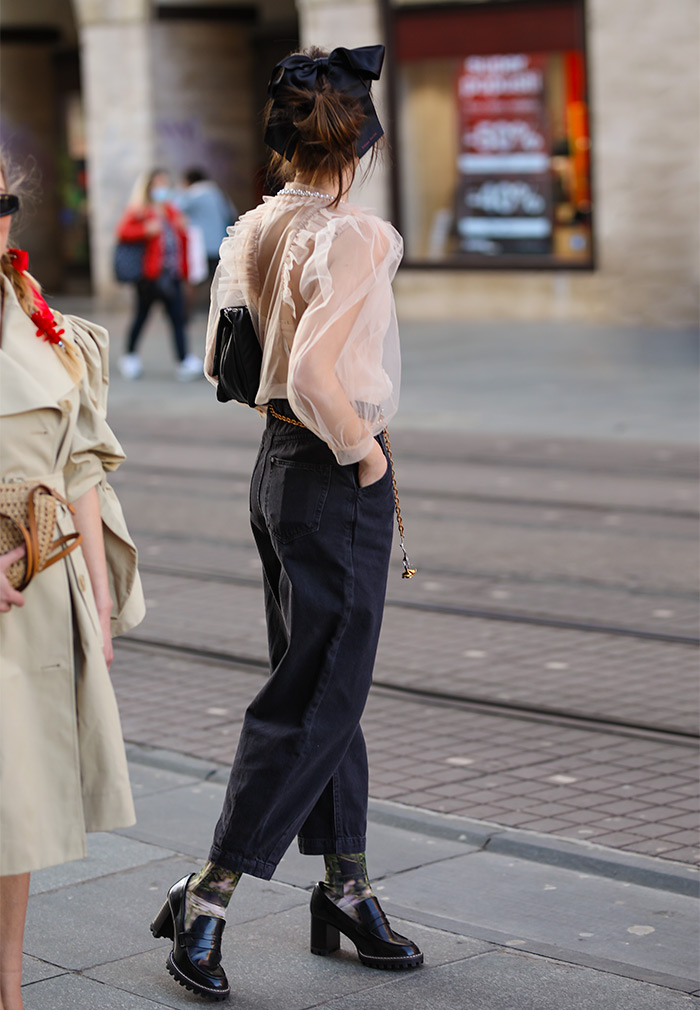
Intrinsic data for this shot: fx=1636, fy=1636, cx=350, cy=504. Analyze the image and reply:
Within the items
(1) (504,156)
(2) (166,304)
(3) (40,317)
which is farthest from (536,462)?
(1) (504,156)

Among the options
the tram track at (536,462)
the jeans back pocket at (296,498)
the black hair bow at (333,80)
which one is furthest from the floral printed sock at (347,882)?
the tram track at (536,462)

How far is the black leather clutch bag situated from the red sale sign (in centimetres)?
1671

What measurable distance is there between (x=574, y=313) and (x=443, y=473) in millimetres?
9385

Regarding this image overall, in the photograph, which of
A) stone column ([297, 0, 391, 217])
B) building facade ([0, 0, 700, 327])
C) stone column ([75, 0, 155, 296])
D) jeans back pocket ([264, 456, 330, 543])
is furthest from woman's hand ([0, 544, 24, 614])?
stone column ([75, 0, 155, 296])

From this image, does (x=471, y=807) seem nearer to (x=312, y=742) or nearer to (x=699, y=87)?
(x=312, y=742)

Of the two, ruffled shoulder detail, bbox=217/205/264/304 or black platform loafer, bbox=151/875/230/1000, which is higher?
ruffled shoulder detail, bbox=217/205/264/304

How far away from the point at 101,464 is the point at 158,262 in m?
13.2

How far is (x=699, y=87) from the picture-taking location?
59.1 feet

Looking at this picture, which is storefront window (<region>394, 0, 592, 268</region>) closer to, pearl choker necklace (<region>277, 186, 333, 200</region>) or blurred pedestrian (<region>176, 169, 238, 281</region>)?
blurred pedestrian (<region>176, 169, 238, 281</region>)

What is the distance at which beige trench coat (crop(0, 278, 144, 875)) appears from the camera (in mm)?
2883

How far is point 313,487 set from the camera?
3.43 metres

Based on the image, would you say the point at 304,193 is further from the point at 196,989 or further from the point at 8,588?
the point at 196,989

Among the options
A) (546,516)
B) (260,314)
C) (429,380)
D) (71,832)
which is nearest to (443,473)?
(546,516)

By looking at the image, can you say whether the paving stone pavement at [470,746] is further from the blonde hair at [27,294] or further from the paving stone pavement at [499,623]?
the blonde hair at [27,294]
